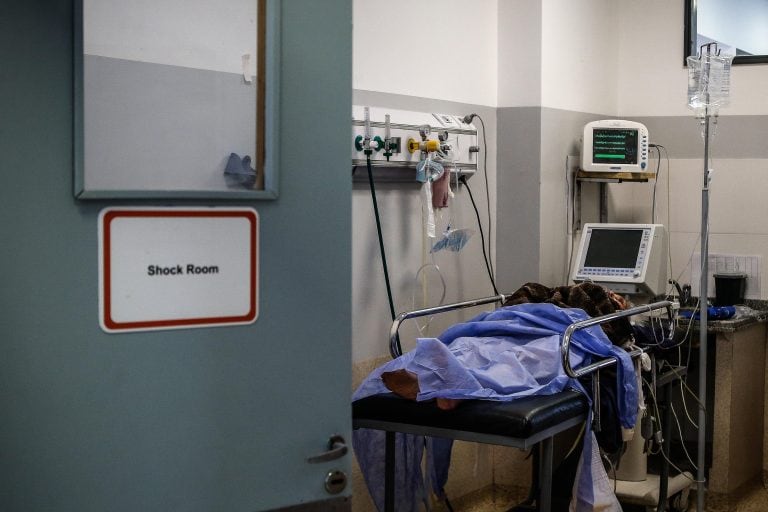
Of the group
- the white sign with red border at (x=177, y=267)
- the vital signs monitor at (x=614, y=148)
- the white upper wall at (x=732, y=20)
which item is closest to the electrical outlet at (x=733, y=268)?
the vital signs monitor at (x=614, y=148)

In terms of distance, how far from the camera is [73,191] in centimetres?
114

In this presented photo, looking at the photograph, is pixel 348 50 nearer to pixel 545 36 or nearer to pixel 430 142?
pixel 430 142

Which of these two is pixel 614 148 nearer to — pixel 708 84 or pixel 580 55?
pixel 580 55

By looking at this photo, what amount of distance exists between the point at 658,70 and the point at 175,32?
370 centimetres

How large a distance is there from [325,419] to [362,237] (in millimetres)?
2059

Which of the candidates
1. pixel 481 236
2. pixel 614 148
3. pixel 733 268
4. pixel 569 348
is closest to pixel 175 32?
pixel 569 348

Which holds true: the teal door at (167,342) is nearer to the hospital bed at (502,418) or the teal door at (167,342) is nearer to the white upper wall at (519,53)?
the hospital bed at (502,418)

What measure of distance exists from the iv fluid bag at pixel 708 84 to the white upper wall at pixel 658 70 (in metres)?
0.82

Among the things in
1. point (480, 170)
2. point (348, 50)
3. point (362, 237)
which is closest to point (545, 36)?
point (480, 170)

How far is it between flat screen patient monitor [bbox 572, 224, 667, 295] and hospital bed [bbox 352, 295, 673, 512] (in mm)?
1216

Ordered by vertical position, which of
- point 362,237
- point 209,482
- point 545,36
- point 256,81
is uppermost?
point 545,36

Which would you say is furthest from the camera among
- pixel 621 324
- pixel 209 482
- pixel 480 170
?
pixel 480 170

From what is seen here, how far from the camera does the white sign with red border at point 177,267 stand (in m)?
→ 1.17

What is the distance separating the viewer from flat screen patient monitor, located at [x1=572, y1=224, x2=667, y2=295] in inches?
154
